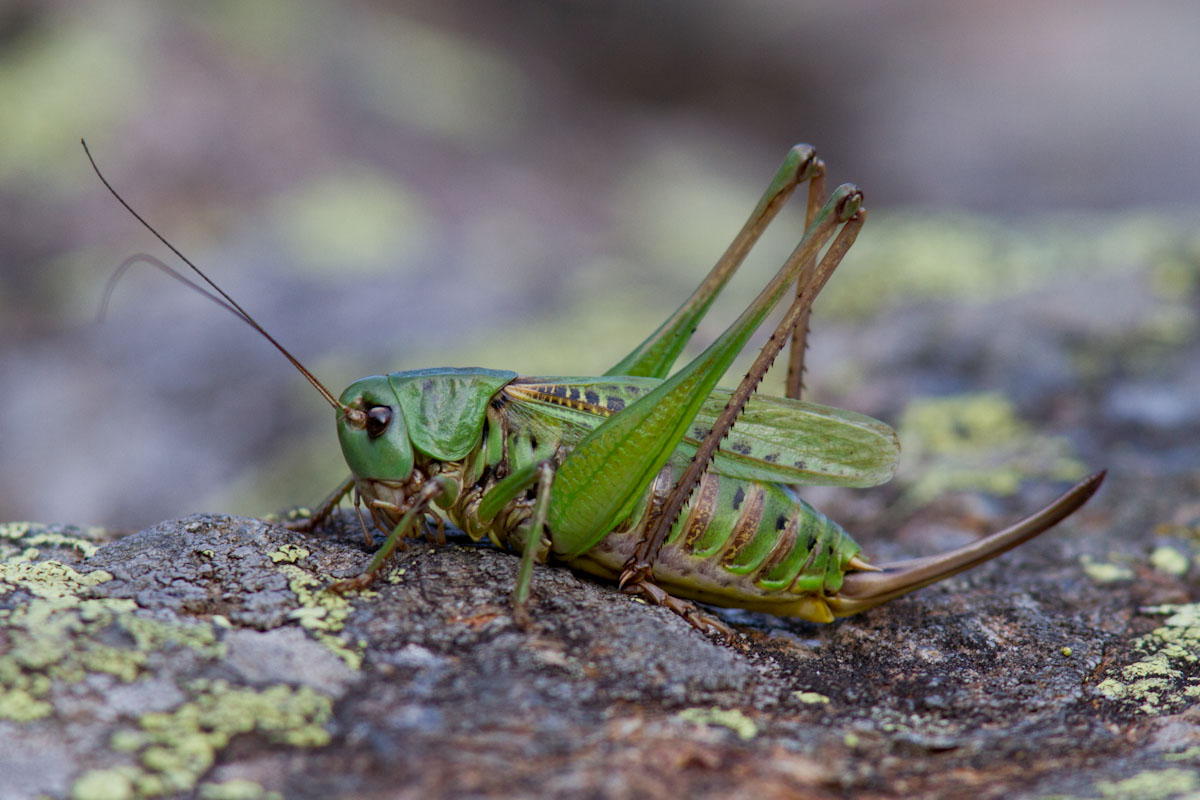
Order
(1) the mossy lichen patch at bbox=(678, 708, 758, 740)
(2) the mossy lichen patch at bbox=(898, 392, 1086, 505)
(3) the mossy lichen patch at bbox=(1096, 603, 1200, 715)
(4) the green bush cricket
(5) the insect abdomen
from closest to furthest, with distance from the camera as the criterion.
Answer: (1) the mossy lichen patch at bbox=(678, 708, 758, 740)
(3) the mossy lichen patch at bbox=(1096, 603, 1200, 715)
(4) the green bush cricket
(5) the insect abdomen
(2) the mossy lichen patch at bbox=(898, 392, 1086, 505)

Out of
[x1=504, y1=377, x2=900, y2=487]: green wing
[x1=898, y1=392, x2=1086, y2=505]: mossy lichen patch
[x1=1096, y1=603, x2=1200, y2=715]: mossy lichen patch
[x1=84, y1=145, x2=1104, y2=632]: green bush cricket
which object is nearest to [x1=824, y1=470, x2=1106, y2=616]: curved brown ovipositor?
[x1=84, y1=145, x2=1104, y2=632]: green bush cricket

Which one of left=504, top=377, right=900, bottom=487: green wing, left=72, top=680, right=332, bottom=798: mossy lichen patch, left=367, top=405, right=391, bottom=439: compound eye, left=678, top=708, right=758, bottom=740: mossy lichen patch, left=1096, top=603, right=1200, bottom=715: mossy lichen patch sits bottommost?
left=72, top=680, right=332, bottom=798: mossy lichen patch

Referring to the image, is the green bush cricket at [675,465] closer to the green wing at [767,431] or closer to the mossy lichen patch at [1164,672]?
the green wing at [767,431]

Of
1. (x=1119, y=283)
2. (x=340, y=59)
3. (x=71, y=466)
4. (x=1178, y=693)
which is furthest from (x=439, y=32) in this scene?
(x=1178, y=693)

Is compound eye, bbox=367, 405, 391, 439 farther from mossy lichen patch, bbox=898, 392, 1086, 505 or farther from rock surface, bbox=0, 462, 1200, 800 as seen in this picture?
mossy lichen patch, bbox=898, 392, 1086, 505

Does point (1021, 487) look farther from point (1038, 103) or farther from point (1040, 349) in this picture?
point (1038, 103)

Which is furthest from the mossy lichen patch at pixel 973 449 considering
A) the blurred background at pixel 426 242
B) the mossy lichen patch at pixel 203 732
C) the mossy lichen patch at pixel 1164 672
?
the mossy lichen patch at pixel 203 732

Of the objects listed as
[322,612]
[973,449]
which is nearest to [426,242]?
[973,449]
